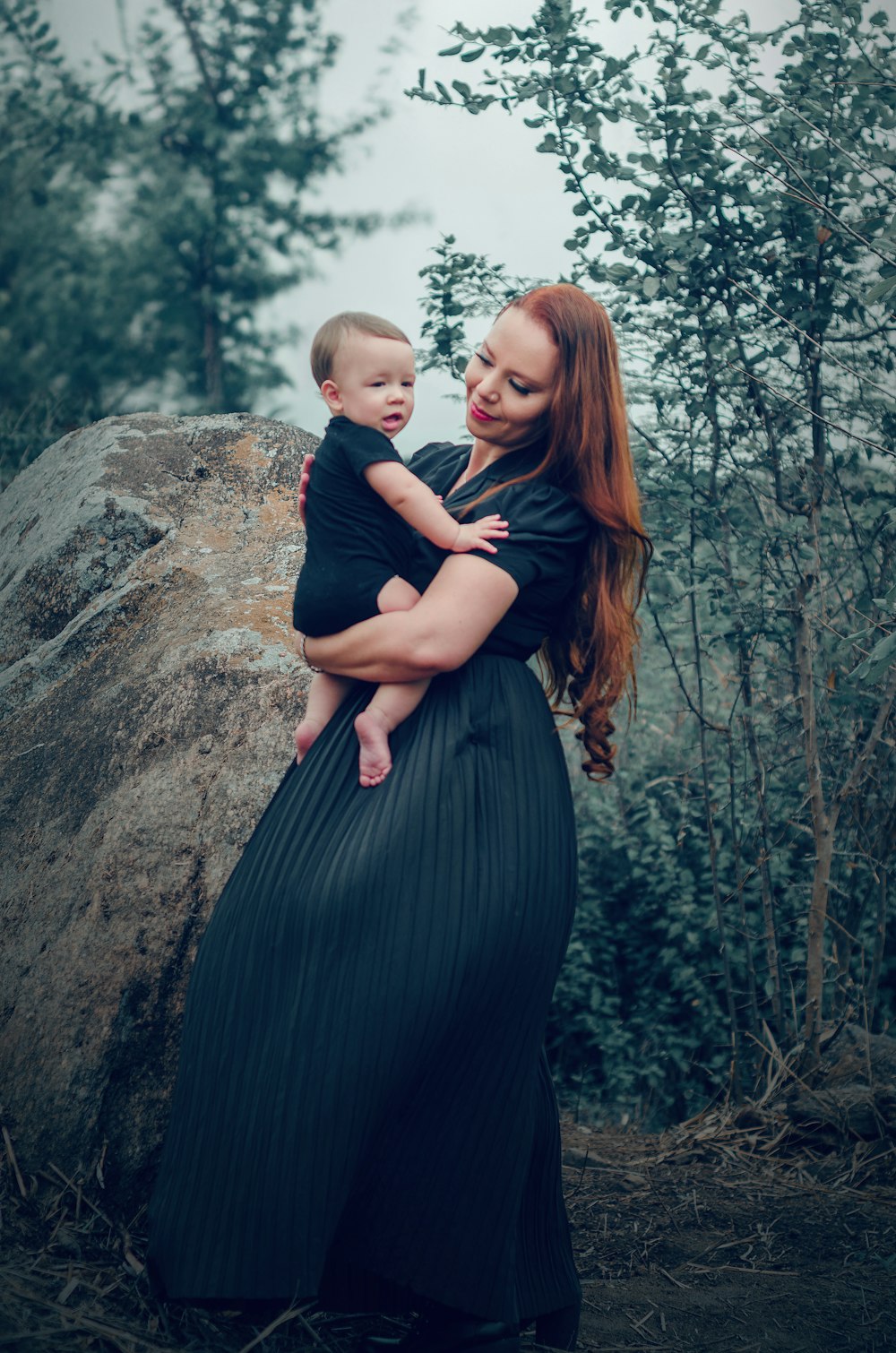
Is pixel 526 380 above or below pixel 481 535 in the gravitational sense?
above

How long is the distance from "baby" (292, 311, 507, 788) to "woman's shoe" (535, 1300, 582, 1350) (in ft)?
3.65

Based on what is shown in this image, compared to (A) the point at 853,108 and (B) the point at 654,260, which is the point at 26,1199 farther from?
(A) the point at 853,108

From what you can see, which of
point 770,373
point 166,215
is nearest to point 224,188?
point 166,215


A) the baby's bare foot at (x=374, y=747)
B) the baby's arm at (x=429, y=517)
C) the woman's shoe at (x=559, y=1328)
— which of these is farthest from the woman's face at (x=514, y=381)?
the woman's shoe at (x=559, y=1328)

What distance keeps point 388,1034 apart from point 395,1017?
1.1 inches

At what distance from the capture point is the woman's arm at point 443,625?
6.28ft

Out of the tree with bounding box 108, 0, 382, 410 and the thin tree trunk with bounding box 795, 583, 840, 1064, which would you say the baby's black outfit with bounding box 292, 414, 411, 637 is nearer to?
the thin tree trunk with bounding box 795, 583, 840, 1064

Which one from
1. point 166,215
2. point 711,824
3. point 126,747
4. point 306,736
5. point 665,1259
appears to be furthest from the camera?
point 166,215

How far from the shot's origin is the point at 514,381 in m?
2.11

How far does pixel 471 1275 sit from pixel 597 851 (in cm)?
320

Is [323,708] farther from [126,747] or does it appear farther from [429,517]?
[126,747]

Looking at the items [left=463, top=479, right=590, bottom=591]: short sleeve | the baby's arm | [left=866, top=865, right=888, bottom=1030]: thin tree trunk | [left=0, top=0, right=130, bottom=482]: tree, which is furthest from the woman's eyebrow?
[left=0, top=0, right=130, bottom=482]: tree

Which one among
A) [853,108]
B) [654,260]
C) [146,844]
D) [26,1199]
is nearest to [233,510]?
[146,844]

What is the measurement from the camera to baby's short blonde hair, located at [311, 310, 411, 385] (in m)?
2.12
